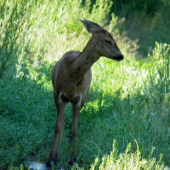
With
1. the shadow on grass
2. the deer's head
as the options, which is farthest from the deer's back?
the shadow on grass

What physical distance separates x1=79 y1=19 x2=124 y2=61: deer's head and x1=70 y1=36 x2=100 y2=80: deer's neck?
0.22 ft

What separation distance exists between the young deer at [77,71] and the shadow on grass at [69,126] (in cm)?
30

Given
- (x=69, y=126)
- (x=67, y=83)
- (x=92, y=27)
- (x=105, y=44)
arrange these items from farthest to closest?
(x=69, y=126), (x=67, y=83), (x=92, y=27), (x=105, y=44)

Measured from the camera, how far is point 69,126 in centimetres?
539

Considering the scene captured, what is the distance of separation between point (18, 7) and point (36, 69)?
1.61 meters

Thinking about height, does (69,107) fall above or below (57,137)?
above

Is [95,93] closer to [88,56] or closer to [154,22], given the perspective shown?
[88,56]

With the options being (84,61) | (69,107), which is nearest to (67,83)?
(84,61)

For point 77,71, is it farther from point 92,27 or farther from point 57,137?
point 57,137

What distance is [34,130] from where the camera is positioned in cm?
460

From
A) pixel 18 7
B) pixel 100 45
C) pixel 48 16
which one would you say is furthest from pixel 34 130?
pixel 48 16

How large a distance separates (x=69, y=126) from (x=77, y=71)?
1569 mm

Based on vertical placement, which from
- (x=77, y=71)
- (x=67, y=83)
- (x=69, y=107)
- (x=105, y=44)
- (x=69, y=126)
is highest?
(x=105, y=44)

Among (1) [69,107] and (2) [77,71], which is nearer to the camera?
(2) [77,71]
